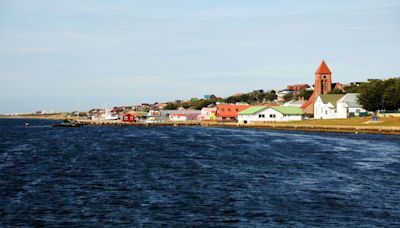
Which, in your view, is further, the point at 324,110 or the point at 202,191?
the point at 324,110

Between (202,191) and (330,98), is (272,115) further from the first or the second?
(202,191)

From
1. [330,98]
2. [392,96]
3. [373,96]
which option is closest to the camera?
[392,96]

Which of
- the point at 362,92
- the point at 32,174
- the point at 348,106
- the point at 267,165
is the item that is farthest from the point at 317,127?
the point at 32,174

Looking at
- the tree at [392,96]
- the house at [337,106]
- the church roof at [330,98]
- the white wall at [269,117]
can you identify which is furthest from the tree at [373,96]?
the white wall at [269,117]

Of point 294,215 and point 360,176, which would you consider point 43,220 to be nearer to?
point 294,215

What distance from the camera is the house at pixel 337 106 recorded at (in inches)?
6363

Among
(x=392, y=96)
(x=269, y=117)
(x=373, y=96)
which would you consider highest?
(x=373, y=96)

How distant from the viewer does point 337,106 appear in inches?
6506

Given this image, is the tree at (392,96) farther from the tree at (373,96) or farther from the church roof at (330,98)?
the church roof at (330,98)

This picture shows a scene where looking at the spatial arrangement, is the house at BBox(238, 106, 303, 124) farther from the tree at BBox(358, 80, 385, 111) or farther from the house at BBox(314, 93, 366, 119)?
the tree at BBox(358, 80, 385, 111)

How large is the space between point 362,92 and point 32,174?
113848 millimetres

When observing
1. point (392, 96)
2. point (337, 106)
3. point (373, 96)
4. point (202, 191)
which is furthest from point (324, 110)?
point (202, 191)

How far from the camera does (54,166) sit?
172 ft

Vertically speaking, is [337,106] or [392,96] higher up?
[392,96]
